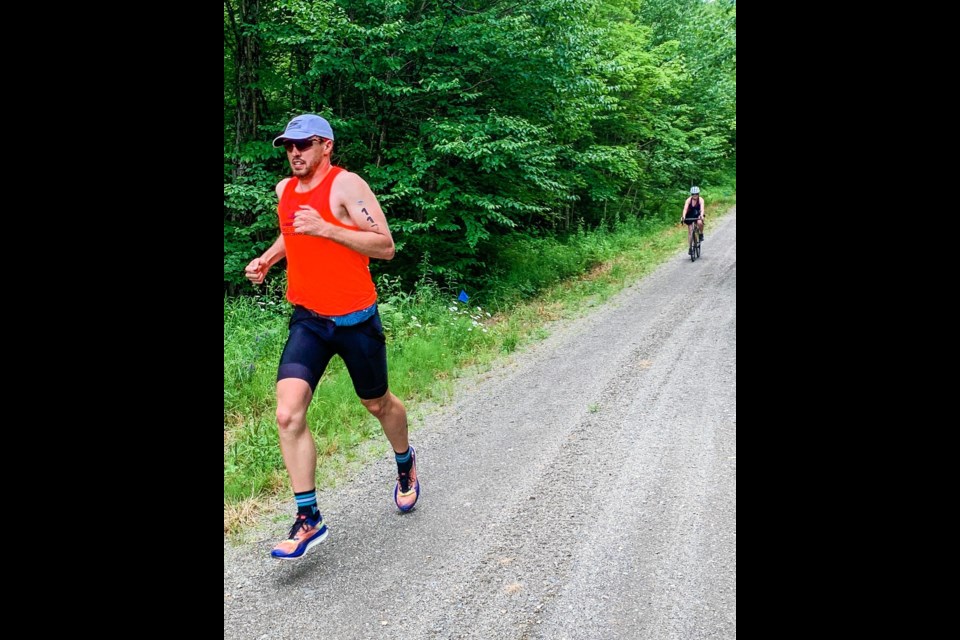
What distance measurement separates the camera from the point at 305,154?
303cm

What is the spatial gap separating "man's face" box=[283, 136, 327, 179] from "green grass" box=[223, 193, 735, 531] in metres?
1.39

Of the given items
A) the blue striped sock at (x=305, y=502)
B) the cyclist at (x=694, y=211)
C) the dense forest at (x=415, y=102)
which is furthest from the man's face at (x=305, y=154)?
the cyclist at (x=694, y=211)

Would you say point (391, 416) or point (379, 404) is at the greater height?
point (379, 404)

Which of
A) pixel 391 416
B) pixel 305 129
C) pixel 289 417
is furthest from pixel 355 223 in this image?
pixel 391 416

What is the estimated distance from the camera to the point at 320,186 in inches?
121

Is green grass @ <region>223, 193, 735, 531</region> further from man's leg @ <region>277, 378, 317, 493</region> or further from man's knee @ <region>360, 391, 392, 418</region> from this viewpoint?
man's knee @ <region>360, 391, 392, 418</region>

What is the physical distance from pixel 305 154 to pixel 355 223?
0.42 m

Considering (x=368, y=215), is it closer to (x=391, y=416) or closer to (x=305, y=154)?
(x=305, y=154)

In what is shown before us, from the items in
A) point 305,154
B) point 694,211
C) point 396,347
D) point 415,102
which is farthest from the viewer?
point 694,211

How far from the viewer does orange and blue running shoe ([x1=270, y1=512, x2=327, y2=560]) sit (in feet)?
10.0

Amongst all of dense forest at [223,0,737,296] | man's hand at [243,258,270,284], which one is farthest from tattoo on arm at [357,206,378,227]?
dense forest at [223,0,737,296]
